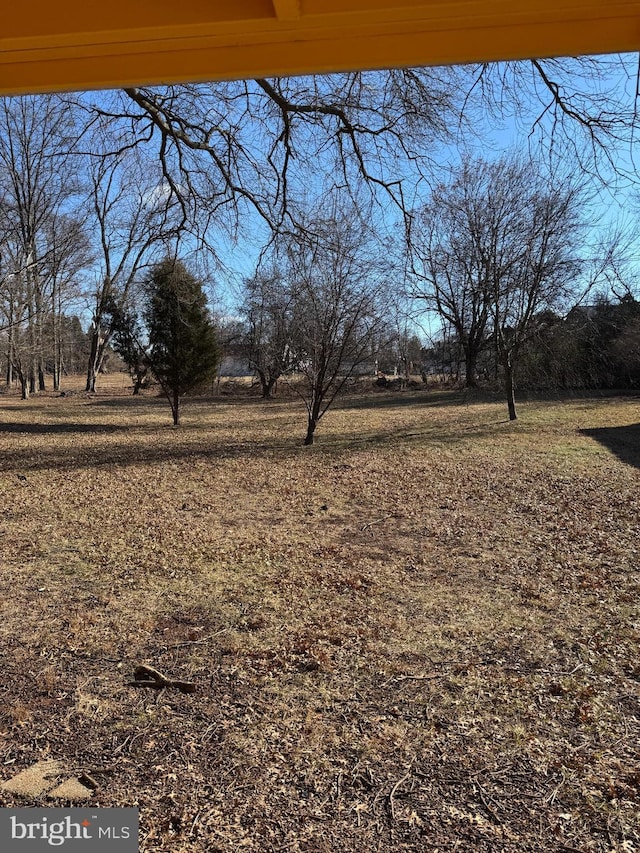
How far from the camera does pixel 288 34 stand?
160 cm

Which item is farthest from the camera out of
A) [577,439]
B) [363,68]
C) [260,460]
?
[577,439]

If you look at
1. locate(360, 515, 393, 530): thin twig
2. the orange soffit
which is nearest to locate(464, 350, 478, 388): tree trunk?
locate(360, 515, 393, 530): thin twig

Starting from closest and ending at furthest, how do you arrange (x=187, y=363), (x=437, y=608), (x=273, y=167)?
(x=437, y=608)
(x=273, y=167)
(x=187, y=363)

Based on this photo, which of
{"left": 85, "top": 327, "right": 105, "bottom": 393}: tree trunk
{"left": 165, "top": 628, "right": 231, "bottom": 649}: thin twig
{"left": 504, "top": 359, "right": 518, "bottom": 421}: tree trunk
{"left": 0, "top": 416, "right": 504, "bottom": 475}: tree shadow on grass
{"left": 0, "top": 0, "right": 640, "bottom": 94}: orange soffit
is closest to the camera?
{"left": 0, "top": 0, "right": 640, "bottom": 94}: orange soffit

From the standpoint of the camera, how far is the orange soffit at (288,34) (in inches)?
60.1

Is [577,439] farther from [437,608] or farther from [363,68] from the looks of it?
[363,68]

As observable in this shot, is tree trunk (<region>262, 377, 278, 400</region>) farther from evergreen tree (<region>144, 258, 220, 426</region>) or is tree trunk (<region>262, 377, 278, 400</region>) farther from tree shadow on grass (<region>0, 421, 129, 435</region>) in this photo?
tree shadow on grass (<region>0, 421, 129, 435</region>)

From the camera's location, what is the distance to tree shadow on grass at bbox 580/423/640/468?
1091 cm

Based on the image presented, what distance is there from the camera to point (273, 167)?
4930 millimetres

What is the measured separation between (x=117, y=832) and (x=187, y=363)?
50.8 feet

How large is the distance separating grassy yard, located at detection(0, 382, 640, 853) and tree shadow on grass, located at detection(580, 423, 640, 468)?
8.66 ft

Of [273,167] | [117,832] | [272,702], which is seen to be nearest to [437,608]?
[272,702]

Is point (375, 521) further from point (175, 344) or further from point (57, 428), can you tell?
point (57, 428)

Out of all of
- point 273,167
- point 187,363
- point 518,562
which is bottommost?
point 518,562
